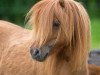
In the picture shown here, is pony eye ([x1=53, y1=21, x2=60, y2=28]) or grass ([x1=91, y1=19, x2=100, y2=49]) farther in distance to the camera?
grass ([x1=91, y1=19, x2=100, y2=49])

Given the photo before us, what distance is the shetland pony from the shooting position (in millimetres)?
7152

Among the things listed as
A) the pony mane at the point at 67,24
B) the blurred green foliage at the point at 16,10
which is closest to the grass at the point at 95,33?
the blurred green foliage at the point at 16,10

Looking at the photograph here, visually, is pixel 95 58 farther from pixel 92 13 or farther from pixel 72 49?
pixel 92 13

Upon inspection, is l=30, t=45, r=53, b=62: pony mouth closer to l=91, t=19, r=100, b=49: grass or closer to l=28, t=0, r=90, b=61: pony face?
l=28, t=0, r=90, b=61: pony face

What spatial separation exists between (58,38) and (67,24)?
0.69 feet

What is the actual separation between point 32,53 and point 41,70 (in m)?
0.69

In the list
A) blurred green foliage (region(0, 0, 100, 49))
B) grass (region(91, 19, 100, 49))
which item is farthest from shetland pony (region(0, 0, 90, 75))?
blurred green foliage (region(0, 0, 100, 49))

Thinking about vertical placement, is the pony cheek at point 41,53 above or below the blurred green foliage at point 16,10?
below

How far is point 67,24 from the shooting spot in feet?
23.6

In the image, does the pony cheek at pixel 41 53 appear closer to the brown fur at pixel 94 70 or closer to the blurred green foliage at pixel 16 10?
the brown fur at pixel 94 70

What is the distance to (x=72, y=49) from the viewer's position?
7461mm

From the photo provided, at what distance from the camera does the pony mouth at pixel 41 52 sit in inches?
280

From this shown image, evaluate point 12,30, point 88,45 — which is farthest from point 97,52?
point 88,45

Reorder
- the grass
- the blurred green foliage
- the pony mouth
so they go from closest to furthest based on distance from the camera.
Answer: the pony mouth → the grass → the blurred green foliage
